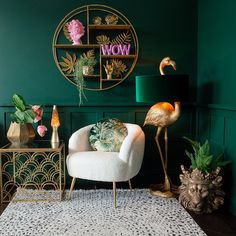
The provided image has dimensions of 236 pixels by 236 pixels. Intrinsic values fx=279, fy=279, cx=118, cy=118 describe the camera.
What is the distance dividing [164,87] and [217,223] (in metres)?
1.21

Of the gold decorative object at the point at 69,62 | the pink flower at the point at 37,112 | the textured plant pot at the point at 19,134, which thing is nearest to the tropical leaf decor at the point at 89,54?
the gold decorative object at the point at 69,62

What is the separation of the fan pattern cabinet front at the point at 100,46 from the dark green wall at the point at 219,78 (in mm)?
759

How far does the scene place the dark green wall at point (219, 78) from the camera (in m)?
2.42

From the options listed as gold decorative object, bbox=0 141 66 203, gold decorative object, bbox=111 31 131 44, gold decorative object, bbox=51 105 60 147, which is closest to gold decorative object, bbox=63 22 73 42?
gold decorative object, bbox=111 31 131 44

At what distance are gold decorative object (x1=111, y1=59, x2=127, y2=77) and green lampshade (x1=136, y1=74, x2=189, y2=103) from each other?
0.59m

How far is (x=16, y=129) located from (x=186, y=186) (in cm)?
171

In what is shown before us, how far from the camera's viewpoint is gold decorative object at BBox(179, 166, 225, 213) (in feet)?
7.77

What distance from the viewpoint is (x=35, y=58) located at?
308cm

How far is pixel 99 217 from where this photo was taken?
7.54 feet

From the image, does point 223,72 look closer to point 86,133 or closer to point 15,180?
point 86,133

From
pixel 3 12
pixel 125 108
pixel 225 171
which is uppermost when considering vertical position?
pixel 3 12

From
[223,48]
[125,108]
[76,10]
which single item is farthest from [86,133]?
[223,48]

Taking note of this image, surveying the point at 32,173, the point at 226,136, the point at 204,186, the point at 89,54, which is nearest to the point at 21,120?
the point at 32,173

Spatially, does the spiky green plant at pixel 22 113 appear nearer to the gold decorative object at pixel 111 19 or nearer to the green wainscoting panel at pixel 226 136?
the gold decorative object at pixel 111 19
